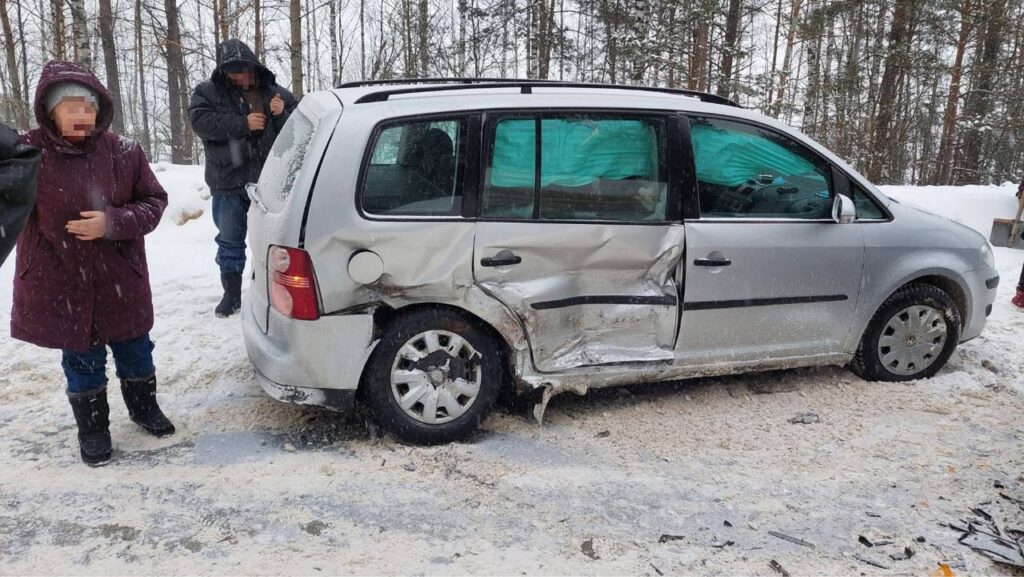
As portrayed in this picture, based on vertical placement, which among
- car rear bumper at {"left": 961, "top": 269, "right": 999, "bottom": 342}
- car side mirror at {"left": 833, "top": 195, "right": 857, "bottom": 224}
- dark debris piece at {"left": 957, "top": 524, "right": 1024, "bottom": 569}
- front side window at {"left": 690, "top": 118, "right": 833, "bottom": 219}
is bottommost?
dark debris piece at {"left": 957, "top": 524, "right": 1024, "bottom": 569}

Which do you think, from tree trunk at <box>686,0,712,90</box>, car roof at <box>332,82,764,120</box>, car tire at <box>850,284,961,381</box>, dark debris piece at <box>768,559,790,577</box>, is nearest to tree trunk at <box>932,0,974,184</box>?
tree trunk at <box>686,0,712,90</box>

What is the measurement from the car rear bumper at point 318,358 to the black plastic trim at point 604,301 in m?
0.90

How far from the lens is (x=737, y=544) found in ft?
9.26

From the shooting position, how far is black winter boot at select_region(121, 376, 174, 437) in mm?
3547

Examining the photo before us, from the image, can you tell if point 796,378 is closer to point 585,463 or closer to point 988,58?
point 585,463

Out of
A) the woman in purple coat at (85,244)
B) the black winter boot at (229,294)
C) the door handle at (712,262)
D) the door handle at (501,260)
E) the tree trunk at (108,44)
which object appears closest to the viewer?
the woman in purple coat at (85,244)

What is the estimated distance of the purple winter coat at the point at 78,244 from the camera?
301 centimetres

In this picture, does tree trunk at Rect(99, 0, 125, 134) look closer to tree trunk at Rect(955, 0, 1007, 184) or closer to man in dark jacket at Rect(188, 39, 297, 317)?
man in dark jacket at Rect(188, 39, 297, 317)

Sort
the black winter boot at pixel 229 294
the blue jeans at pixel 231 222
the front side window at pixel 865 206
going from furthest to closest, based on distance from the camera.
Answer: the black winter boot at pixel 229 294 < the blue jeans at pixel 231 222 < the front side window at pixel 865 206

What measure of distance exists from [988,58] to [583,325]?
1896 cm

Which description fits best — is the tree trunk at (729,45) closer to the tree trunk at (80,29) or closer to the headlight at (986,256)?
the headlight at (986,256)

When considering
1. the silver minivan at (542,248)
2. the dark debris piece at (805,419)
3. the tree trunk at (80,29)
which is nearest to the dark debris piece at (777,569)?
the silver minivan at (542,248)

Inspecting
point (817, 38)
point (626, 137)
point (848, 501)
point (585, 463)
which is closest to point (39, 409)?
point (585, 463)

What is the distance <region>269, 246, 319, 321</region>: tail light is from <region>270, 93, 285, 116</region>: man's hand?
86.6 inches
